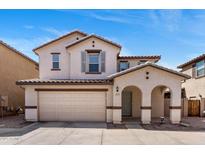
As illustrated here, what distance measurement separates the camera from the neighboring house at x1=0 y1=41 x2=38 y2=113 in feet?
64.6

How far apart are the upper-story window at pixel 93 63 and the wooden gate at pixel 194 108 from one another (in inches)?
372

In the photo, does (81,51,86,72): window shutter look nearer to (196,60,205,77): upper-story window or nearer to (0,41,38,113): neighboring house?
(0,41,38,113): neighboring house

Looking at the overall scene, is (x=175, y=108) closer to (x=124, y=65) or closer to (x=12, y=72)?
(x=124, y=65)

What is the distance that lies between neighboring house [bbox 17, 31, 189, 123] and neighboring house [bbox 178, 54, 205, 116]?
242 inches

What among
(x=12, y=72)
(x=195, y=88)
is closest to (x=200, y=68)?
(x=195, y=88)

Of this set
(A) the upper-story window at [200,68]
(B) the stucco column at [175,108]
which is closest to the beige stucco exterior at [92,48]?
(B) the stucco column at [175,108]

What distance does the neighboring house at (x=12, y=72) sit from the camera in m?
19.7

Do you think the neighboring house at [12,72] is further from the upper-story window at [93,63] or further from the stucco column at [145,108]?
the stucco column at [145,108]

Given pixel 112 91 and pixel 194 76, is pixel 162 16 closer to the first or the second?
pixel 112 91

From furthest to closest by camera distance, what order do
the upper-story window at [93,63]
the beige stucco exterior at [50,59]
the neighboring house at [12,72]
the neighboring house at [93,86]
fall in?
the neighboring house at [12,72] → the beige stucco exterior at [50,59] → the upper-story window at [93,63] → the neighboring house at [93,86]

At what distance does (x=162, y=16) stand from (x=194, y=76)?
1279cm

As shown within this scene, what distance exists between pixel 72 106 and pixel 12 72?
9.06m

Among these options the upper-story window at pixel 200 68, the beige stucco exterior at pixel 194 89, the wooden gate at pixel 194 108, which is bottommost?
the wooden gate at pixel 194 108

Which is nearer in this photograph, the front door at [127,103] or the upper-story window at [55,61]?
the upper-story window at [55,61]
